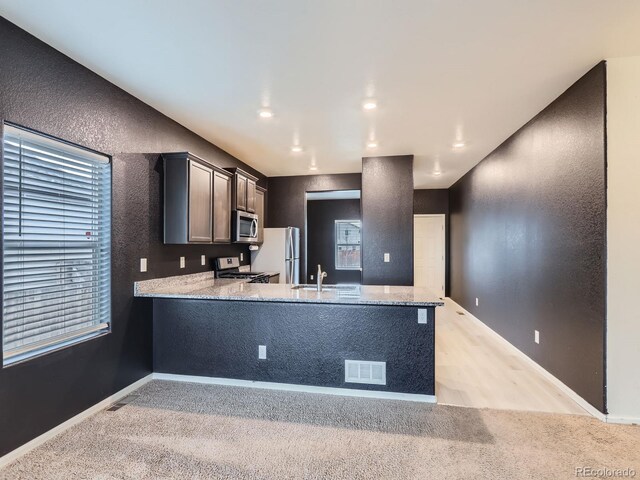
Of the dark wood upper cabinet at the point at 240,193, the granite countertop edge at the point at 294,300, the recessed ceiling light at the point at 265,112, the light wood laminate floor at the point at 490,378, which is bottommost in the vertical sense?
the light wood laminate floor at the point at 490,378

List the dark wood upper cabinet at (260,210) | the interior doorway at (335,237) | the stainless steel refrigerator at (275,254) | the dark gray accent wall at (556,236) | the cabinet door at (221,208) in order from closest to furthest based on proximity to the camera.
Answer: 1. the dark gray accent wall at (556,236)
2. the cabinet door at (221,208)
3. the dark wood upper cabinet at (260,210)
4. the stainless steel refrigerator at (275,254)
5. the interior doorway at (335,237)

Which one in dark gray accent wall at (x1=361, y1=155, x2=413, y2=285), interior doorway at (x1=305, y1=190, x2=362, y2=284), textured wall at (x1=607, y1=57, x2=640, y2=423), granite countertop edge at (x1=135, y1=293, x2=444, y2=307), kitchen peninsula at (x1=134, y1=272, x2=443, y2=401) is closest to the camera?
textured wall at (x1=607, y1=57, x2=640, y2=423)

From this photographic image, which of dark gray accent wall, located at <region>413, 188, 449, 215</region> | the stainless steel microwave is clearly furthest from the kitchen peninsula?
dark gray accent wall, located at <region>413, 188, 449, 215</region>

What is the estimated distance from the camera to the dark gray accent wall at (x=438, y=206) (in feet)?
24.3

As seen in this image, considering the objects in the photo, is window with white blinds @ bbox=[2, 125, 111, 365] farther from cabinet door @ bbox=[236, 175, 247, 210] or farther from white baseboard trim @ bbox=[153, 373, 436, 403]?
cabinet door @ bbox=[236, 175, 247, 210]

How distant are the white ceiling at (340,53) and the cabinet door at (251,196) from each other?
1170mm

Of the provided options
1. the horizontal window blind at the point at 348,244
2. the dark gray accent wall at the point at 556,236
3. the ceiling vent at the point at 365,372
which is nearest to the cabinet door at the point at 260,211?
the ceiling vent at the point at 365,372

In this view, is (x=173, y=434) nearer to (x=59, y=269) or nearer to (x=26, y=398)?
(x=26, y=398)

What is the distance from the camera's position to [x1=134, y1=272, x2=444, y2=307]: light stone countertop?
105 inches

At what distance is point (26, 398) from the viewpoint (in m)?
2.03

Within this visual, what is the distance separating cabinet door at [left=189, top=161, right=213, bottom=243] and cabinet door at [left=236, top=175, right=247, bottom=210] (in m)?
0.63

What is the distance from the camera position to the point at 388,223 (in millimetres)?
4645

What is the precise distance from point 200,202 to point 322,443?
245cm

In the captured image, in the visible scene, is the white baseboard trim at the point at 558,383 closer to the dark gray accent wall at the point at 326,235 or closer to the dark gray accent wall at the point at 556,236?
the dark gray accent wall at the point at 556,236
